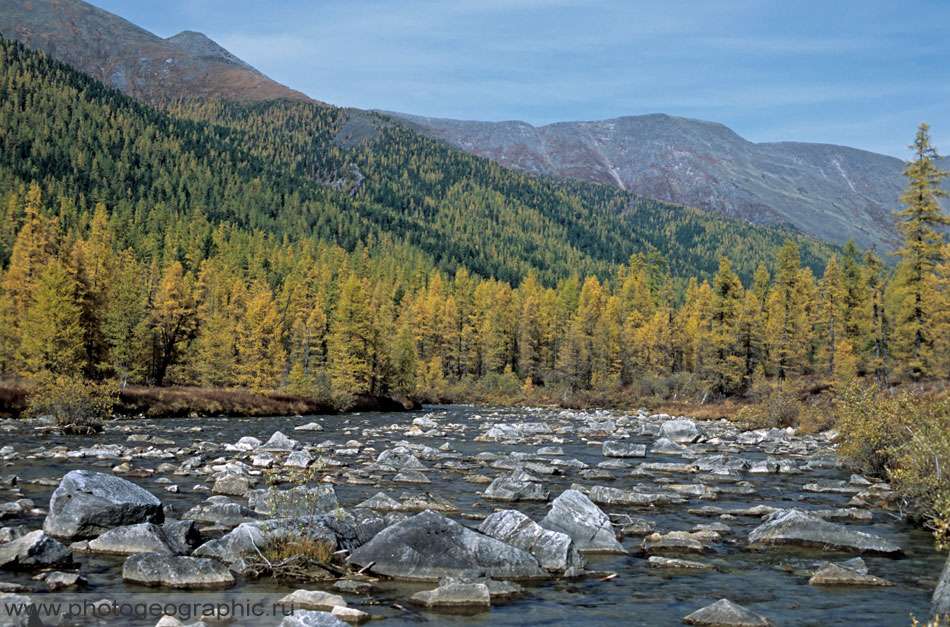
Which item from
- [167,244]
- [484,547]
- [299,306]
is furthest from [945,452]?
[167,244]

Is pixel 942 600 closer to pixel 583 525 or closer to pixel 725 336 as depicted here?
pixel 583 525

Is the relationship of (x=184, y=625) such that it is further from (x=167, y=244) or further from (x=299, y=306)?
(x=167, y=244)

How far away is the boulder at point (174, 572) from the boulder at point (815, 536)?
33.7 ft

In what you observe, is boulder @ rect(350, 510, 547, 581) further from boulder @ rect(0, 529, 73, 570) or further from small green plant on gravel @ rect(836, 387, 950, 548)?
small green plant on gravel @ rect(836, 387, 950, 548)

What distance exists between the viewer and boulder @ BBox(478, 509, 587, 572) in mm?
10734

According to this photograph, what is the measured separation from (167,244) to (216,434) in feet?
364

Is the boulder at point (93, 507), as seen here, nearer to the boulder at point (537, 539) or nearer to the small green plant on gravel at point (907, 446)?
the boulder at point (537, 539)

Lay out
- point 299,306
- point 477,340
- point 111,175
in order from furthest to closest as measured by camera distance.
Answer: point 111,175
point 477,340
point 299,306

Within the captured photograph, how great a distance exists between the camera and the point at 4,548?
9594 millimetres

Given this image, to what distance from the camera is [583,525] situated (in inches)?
496

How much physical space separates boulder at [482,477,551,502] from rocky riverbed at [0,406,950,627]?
0.21 ft

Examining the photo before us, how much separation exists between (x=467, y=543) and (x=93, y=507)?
712cm

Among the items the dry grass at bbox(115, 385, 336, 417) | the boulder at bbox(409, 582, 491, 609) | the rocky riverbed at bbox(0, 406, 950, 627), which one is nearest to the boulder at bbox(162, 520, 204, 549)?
the rocky riverbed at bbox(0, 406, 950, 627)

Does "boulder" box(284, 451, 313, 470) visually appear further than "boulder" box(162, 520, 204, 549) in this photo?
Yes
